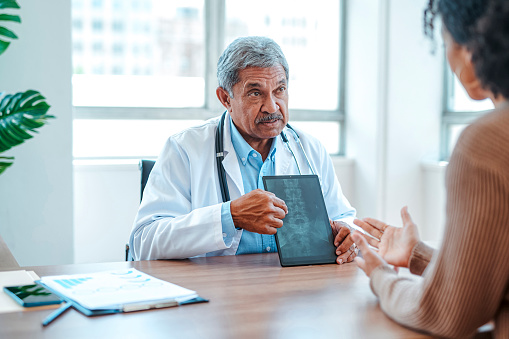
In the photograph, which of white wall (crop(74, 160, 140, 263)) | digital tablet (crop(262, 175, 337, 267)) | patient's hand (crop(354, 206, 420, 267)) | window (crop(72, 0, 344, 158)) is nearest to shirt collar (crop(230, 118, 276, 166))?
digital tablet (crop(262, 175, 337, 267))

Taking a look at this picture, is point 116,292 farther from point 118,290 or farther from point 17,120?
point 17,120

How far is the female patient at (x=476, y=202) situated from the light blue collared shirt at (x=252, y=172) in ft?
3.30

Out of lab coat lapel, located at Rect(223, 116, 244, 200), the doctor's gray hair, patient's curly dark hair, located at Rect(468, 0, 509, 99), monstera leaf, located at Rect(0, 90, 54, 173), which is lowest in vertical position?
lab coat lapel, located at Rect(223, 116, 244, 200)

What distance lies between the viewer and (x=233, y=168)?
82.9 inches

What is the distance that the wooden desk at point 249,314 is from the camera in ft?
3.58

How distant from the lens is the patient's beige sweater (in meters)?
0.89

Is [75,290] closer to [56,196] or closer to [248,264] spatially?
[248,264]

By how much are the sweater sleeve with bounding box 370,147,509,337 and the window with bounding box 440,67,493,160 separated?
3.50 meters


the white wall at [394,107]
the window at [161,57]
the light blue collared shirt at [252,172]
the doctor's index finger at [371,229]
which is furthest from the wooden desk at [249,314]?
the white wall at [394,107]

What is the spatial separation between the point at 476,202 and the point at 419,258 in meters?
0.48

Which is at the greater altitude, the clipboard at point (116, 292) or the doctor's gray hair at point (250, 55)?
the doctor's gray hair at point (250, 55)

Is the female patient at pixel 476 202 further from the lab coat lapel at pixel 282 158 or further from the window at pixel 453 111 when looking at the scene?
the window at pixel 453 111

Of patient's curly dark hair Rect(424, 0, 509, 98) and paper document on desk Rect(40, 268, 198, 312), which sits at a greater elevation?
patient's curly dark hair Rect(424, 0, 509, 98)

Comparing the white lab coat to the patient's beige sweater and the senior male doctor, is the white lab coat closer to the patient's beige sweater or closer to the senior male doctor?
the senior male doctor
